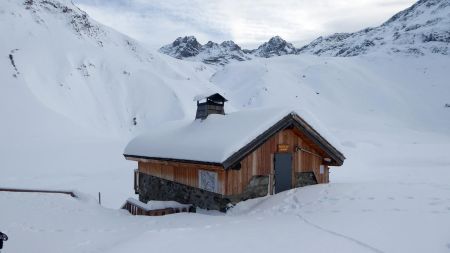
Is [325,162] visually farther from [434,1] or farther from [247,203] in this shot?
[434,1]

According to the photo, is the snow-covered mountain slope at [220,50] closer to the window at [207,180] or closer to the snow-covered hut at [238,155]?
the snow-covered hut at [238,155]

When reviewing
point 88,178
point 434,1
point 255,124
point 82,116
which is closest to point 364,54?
point 434,1

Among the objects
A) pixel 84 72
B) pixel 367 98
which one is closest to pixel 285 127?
pixel 84 72

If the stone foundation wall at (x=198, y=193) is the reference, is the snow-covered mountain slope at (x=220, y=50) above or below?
above

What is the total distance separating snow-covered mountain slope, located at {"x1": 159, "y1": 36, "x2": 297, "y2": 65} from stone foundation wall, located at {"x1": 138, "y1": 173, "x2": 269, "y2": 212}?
334ft

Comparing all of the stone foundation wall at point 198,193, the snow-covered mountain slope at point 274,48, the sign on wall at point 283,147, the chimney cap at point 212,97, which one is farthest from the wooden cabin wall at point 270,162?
the snow-covered mountain slope at point 274,48

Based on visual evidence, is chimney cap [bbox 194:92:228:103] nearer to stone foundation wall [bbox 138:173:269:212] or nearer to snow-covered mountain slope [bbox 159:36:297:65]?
stone foundation wall [bbox 138:173:269:212]

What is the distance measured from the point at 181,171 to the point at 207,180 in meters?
→ 2.30

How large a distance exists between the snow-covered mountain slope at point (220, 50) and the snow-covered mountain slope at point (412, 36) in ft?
67.0

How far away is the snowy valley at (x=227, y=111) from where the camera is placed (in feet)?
31.0

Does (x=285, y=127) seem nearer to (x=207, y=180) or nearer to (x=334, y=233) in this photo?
(x=207, y=180)

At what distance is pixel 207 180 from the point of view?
14.4 meters

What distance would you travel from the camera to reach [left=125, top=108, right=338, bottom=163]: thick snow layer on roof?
13188 mm

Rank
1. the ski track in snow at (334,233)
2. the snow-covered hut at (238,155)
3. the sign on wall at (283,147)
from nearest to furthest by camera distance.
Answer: the ski track in snow at (334,233)
the snow-covered hut at (238,155)
the sign on wall at (283,147)
